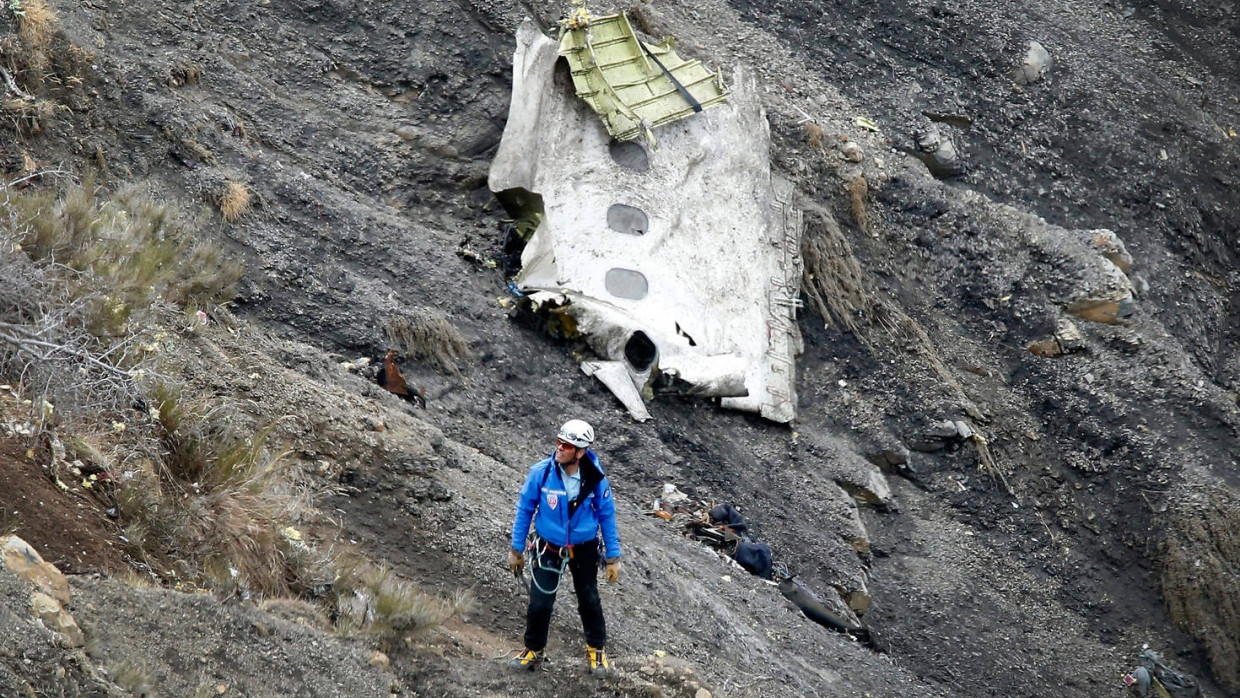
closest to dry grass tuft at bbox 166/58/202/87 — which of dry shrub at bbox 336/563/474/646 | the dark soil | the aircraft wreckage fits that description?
the aircraft wreckage

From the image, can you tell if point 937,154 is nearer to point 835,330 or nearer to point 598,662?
point 835,330

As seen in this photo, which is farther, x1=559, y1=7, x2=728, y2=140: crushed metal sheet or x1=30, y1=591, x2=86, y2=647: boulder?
x1=559, y1=7, x2=728, y2=140: crushed metal sheet

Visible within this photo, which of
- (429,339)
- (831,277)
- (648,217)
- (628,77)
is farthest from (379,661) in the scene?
(831,277)

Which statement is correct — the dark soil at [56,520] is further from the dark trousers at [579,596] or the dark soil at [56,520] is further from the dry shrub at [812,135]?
the dry shrub at [812,135]

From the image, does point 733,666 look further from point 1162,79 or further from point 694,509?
point 1162,79

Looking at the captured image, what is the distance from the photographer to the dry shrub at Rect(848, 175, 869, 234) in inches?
552

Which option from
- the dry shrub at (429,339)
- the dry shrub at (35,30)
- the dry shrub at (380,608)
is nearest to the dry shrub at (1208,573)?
the dry shrub at (429,339)

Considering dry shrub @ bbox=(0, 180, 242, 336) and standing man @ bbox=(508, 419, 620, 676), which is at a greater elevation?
dry shrub @ bbox=(0, 180, 242, 336)

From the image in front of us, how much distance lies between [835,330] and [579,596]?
7.66 meters

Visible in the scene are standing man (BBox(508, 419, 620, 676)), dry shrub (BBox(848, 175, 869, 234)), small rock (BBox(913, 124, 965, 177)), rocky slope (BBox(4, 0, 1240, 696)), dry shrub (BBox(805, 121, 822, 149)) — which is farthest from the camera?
small rock (BBox(913, 124, 965, 177))

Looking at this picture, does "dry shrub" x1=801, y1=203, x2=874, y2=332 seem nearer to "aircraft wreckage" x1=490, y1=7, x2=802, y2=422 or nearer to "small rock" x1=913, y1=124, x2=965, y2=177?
"aircraft wreckage" x1=490, y1=7, x2=802, y2=422

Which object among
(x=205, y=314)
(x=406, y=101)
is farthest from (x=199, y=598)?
(x=406, y=101)

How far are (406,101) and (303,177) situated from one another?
2510 millimetres

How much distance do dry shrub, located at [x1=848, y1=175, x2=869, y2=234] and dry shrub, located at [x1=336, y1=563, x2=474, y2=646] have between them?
30.8ft
